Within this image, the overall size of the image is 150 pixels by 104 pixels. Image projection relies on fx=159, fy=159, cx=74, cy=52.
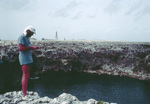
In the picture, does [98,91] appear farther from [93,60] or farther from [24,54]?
[24,54]

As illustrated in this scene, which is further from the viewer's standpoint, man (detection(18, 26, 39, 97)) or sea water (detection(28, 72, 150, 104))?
sea water (detection(28, 72, 150, 104))

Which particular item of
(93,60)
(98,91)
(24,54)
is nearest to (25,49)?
(24,54)

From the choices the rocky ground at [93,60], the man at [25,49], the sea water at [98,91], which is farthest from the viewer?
the rocky ground at [93,60]

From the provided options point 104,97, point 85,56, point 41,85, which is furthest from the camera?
point 85,56

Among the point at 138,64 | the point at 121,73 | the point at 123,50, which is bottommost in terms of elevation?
the point at 121,73

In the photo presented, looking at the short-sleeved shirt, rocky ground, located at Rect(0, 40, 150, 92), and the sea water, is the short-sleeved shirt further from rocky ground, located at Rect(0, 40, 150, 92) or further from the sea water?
rocky ground, located at Rect(0, 40, 150, 92)

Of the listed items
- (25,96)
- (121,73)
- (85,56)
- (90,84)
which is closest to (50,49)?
(85,56)

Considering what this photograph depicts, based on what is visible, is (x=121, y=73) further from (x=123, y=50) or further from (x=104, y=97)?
(x=104, y=97)

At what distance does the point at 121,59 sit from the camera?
218ft

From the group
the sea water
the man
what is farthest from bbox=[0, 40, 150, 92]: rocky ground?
the man

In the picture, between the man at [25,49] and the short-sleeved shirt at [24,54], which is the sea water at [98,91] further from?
the short-sleeved shirt at [24,54]

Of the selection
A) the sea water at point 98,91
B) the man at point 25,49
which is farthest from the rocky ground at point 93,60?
the man at point 25,49

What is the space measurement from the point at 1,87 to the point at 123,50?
48917mm

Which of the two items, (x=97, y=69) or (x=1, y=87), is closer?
(x=1, y=87)
